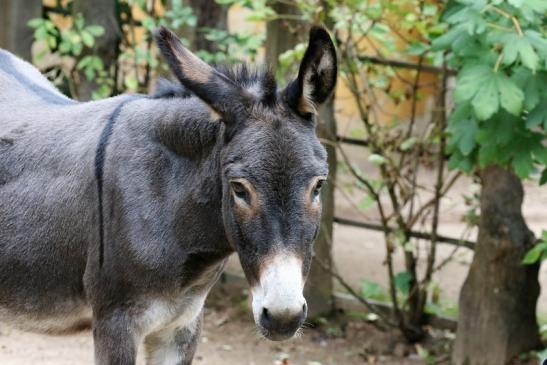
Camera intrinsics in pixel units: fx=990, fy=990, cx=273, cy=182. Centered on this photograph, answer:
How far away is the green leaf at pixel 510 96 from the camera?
14.0 feet

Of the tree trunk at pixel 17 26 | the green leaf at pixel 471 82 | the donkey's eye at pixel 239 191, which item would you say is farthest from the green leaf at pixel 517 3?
the tree trunk at pixel 17 26

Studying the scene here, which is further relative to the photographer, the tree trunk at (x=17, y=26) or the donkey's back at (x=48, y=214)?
the tree trunk at (x=17, y=26)

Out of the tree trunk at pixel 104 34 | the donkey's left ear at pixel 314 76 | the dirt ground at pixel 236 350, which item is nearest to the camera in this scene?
the donkey's left ear at pixel 314 76

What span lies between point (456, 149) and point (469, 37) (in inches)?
30.8

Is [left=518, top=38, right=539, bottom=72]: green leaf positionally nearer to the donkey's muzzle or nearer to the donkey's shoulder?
the donkey's muzzle

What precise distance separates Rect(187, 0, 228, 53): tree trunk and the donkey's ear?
338 cm

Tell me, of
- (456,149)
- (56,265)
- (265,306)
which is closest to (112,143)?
(56,265)

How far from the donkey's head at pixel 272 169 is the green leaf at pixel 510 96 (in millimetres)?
1119

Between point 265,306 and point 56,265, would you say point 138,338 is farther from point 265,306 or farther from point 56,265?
point 265,306

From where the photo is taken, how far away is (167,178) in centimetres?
374

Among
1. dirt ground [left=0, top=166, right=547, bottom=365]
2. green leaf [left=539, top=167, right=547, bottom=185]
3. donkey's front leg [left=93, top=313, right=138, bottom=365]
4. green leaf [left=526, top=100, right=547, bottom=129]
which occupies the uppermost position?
green leaf [left=526, top=100, right=547, bottom=129]

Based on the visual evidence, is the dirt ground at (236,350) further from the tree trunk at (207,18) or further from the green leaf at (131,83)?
the tree trunk at (207,18)

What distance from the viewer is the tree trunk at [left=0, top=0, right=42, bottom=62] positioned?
24.0ft

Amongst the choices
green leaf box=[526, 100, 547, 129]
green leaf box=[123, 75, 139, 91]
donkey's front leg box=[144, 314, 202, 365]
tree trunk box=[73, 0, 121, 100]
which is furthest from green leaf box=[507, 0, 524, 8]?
tree trunk box=[73, 0, 121, 100]
